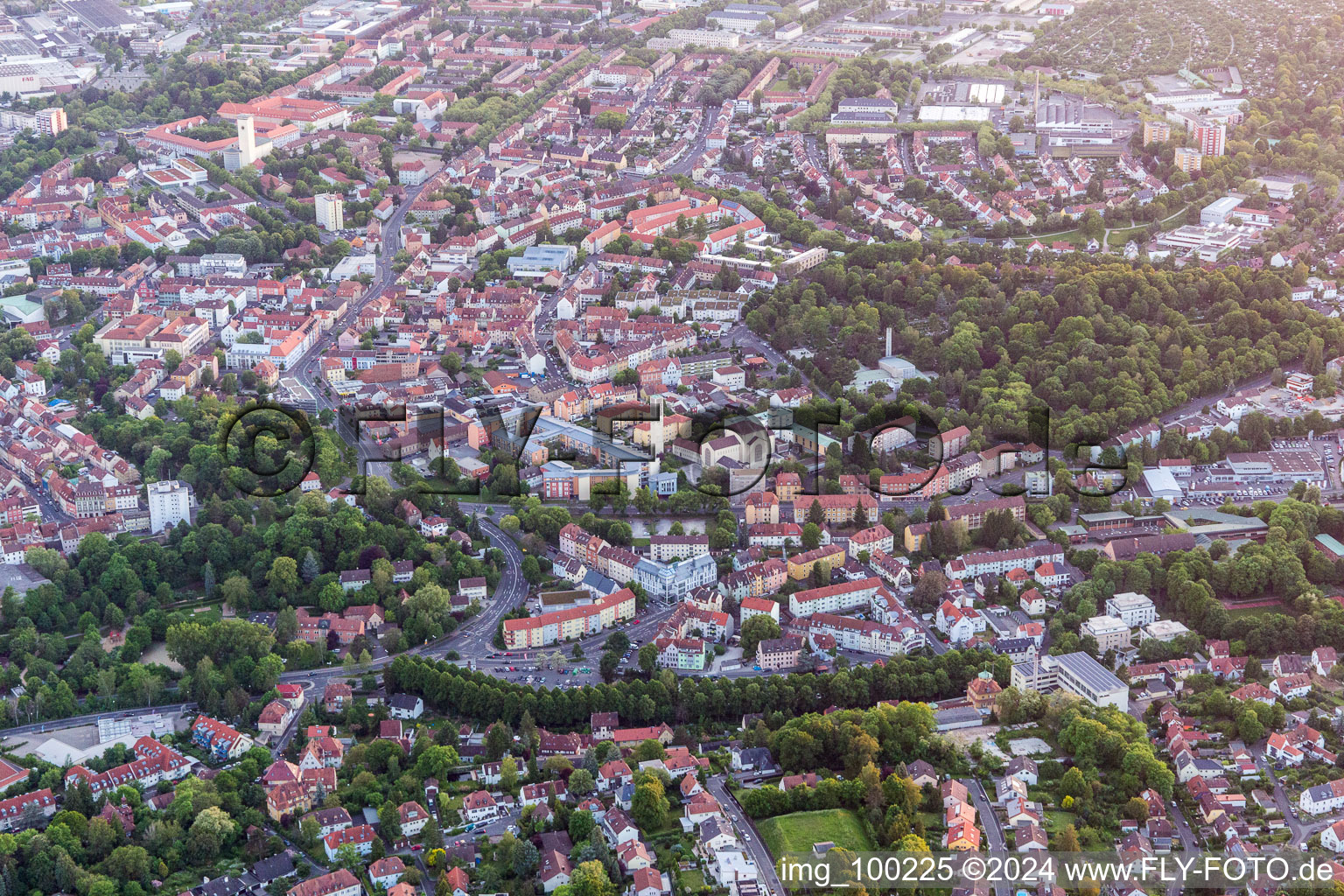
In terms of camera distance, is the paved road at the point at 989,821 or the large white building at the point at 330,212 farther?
the large white building at the point at 330,212

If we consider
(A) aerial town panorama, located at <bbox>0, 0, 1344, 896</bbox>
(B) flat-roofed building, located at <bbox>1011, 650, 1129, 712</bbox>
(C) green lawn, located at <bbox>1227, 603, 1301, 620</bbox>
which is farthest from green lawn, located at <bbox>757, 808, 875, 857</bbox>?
(C) green lawn, located at <bbox>1227, 603, 1301, 620</bbox>

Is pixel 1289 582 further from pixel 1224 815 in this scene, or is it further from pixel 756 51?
pixel 756 51

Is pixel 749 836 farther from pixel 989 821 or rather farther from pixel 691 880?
pixel 989 821

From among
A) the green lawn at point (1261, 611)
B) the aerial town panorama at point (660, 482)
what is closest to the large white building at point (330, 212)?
the aerial town panorama at point (660, 482)

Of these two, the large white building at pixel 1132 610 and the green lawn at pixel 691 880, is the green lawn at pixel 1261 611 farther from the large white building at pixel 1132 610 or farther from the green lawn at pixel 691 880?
the green lawn at pixel 691 880

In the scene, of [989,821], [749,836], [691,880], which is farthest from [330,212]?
[989,821]

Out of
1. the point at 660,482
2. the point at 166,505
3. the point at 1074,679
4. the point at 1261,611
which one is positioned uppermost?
the point at 166,505

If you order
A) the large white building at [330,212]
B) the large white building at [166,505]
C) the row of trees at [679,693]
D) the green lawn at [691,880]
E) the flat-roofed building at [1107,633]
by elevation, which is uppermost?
the large white building at [330,212]
